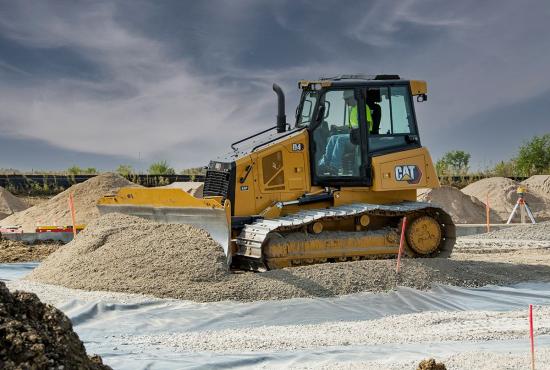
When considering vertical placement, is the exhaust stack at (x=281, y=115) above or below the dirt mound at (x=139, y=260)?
above

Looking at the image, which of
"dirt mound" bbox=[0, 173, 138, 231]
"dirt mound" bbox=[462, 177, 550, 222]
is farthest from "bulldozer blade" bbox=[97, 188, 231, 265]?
"dirt mound" bbox=[462, 177, 550, 222]

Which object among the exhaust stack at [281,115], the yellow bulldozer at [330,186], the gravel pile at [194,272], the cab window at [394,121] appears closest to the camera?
the gravel pile at [194,272]

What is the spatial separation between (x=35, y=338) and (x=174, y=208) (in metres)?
6.51

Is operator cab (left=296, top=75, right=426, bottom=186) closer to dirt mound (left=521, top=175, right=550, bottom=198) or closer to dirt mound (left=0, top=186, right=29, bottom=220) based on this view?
dirt mound (left=0, top=186, right=29, bottom=220)

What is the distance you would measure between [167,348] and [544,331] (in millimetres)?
3805

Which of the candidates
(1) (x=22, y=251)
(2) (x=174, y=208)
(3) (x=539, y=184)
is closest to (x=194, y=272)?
(2) (x=174, y=208)

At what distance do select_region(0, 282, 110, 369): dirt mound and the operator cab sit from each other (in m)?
6.92

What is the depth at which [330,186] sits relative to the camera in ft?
35.3

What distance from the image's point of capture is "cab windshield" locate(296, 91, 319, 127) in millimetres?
10773

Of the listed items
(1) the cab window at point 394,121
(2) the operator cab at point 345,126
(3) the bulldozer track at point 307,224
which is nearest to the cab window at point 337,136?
(2) the operator cab at point 345,126

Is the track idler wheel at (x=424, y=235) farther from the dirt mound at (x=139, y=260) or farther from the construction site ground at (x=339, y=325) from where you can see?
the dirt mound at (x=139, y=260)

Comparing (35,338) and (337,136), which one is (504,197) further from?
(35,338)

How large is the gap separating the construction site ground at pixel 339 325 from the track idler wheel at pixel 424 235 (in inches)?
22.0

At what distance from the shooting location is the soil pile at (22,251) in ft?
43.0
